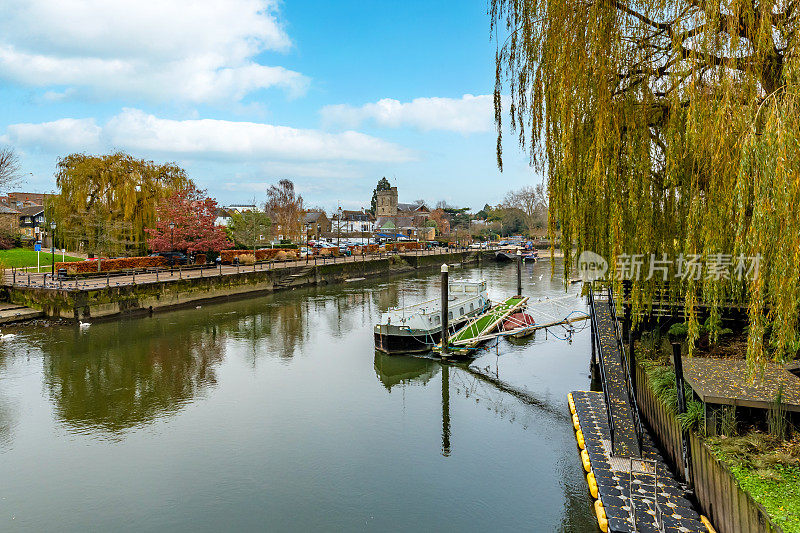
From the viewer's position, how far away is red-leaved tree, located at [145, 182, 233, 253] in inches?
1656

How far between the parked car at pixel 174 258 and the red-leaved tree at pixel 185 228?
641mm

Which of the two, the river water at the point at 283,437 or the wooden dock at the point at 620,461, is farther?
the river water at the point at 283,437

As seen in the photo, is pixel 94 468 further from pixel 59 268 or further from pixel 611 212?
pixel 59 268

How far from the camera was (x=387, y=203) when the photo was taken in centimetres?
14000

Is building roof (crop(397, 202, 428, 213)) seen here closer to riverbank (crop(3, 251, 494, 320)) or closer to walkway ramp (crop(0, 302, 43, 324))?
riverbank (crop(3, 251, 494, 320))

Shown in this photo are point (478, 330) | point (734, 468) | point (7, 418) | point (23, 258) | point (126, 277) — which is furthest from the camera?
point (23, 258)

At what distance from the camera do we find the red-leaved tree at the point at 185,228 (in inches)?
1656

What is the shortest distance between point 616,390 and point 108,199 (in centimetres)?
4570

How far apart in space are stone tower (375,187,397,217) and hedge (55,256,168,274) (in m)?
101

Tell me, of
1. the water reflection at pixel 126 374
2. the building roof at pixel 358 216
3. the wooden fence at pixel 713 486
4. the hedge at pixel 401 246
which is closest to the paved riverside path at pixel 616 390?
the wooden fence at pixel 713 486

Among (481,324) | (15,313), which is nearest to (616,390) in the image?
(481,324)

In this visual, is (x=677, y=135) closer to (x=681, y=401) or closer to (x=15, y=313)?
(x=681, y=401)

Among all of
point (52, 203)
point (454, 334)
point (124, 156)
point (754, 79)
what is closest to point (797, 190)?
point (754, 79)

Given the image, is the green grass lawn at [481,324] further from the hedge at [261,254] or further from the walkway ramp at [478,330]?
the hedge at [261,254]
